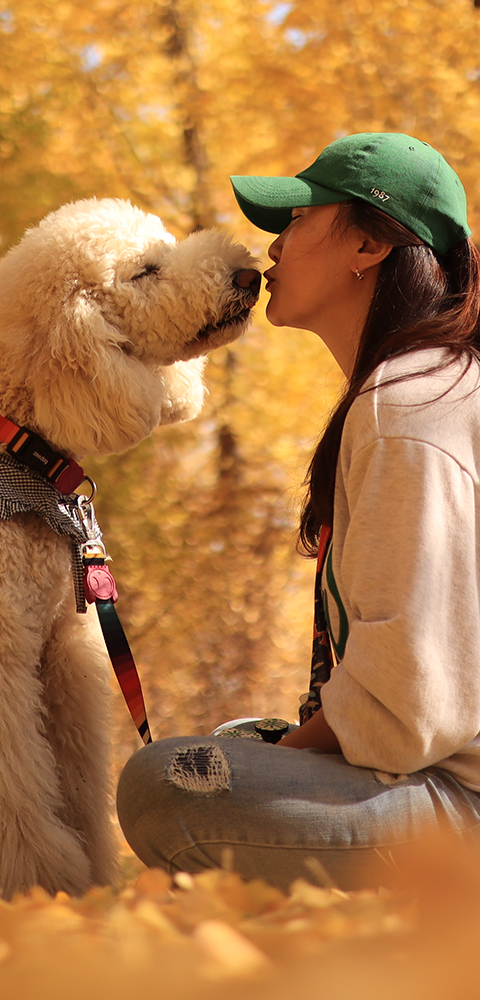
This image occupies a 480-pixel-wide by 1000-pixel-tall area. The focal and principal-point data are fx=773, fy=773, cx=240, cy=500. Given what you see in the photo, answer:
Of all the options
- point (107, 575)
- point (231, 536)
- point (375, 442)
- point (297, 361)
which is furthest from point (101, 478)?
point (375, 442)

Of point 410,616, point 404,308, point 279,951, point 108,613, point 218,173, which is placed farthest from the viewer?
point 218,173

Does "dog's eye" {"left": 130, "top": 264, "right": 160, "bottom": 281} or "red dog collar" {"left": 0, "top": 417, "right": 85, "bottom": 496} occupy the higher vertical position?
"dog's eye" {"left": 130, "top": 264, "right": 160, "bottom": 281}

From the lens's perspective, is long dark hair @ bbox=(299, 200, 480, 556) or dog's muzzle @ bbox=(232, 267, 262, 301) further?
dog's muzzle @ bbox=(232, 267, 262, 301)

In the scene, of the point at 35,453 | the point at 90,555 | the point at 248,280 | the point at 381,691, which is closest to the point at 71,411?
the point at 35,453

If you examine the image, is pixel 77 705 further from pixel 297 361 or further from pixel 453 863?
pixel 297 361

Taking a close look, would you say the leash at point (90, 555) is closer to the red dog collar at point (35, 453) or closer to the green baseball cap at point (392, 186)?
the red dog collar at point (35, 453)

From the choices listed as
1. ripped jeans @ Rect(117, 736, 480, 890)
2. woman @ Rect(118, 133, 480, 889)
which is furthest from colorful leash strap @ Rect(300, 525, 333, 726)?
ripped jeans @ Rect(117, 736, 480, 890)

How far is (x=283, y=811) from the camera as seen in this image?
0.81 m

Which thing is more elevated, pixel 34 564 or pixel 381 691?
pixel 34 564

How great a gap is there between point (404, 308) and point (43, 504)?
556mm

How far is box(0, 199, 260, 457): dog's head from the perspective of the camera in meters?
1.08

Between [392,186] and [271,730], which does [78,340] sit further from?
[271,730]

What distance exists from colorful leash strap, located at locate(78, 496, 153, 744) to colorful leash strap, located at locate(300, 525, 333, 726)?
0.24 meters

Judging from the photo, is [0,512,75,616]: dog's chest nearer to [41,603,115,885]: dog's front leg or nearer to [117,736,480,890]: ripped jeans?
[41,603,115,885]: dog's front leg
